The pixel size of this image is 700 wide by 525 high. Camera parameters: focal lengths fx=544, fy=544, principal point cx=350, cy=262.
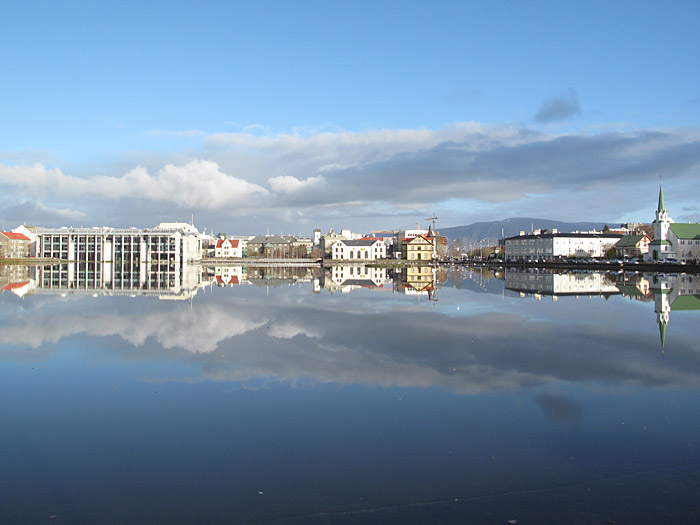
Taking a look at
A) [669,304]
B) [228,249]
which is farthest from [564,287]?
[228,249]

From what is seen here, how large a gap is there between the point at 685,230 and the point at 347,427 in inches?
3690

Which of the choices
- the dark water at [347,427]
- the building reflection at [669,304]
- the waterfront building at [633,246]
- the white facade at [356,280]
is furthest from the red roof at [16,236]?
the waterfront building at [633,246]

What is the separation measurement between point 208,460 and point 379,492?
1906 millimetres

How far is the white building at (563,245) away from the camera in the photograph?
10638cm

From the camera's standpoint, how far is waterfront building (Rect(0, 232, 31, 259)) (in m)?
92.7

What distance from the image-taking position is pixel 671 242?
83.6 meters

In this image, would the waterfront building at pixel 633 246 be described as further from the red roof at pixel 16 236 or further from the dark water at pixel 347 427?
the red roof at pixel 16 236

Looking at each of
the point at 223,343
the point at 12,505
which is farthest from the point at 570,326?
the point at 12,505

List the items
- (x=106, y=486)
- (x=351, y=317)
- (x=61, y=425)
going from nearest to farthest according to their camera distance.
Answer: (x=106, y=486) → (x=61, y=425) → (x=351, y=317)

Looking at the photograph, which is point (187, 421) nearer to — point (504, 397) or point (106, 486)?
point (106, 486)

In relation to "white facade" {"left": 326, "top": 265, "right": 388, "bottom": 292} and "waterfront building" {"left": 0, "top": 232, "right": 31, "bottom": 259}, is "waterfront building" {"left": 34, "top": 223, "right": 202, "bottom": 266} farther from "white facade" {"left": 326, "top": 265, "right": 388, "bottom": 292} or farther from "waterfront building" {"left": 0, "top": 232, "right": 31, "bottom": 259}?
"white facade" {"left": 326, "top": 265, "right": 388, "bottom": 292}

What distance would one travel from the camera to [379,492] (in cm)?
509

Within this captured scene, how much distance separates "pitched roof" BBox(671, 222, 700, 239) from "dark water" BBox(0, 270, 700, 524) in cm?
8225

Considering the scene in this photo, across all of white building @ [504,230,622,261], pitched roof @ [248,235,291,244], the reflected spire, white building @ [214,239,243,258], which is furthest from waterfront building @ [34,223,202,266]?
the reflected spire
